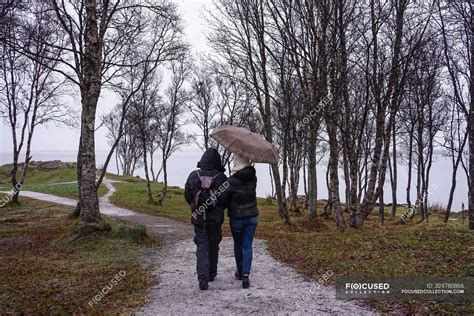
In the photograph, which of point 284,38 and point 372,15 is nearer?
point 372,15

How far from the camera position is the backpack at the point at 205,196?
535 centimetres

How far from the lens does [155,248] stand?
30.3ft

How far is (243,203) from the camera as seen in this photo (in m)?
5.43

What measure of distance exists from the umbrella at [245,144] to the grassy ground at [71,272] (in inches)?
105

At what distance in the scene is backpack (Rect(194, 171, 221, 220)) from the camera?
5.35m

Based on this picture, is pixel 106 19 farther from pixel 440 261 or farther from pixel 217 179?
pixel 440 261

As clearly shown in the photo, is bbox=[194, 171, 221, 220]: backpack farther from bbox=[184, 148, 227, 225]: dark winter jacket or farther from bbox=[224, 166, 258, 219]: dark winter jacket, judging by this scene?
bbox=[224, 166, 258, 219]: dark winter jacket

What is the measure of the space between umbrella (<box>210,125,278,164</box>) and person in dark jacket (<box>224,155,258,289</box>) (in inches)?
6.8

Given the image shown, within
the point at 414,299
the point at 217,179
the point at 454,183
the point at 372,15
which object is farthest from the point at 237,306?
the point at 454,183

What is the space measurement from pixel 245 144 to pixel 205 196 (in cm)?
103

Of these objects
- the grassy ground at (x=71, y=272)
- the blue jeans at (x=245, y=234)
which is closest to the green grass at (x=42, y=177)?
the grassy ground at (x=71, y=272)

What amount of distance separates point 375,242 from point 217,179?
15.5ft

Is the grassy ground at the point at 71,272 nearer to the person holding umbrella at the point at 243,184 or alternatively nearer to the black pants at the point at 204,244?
the black pants at the point at 204,244

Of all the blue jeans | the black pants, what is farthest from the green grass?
the blue jeans
